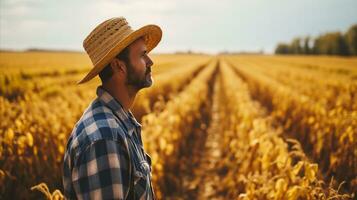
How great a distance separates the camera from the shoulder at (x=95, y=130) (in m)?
1.64

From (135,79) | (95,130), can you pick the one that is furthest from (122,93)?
(95,130)

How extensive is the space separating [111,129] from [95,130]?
81 millimetres

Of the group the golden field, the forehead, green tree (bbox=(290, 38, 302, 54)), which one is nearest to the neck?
the forehead

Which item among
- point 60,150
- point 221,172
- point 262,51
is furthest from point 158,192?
point 262,51

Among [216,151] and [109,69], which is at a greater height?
[109,69]

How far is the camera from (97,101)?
6.46 ft

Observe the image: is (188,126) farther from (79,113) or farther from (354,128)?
(354,128)

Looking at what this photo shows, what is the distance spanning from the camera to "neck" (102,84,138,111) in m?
2.05

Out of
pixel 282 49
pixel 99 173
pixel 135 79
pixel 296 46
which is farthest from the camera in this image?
pixel 282 49

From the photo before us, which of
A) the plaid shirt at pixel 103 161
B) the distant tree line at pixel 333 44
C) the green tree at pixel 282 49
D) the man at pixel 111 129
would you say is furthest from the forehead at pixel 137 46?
the green tree at pixel 282 49

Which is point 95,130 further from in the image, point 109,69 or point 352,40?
point 352,40

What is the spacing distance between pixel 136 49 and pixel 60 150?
10.1ft

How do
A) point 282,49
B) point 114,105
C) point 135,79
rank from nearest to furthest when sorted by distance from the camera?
point 114,105 → point 135,79 → point 282,49

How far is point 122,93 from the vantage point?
2086 mm
